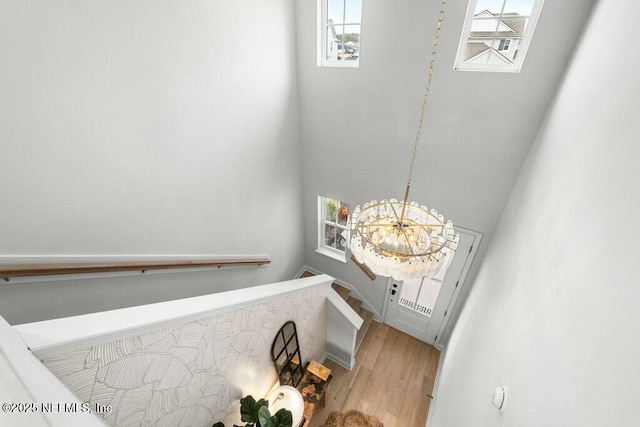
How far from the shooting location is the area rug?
3164 millimetres

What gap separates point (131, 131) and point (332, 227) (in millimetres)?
2995

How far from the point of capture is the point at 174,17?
6.00ft

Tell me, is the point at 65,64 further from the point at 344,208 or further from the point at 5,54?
the point at 344,208

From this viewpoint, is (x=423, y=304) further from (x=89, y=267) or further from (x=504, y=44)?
(x=89, y=267)

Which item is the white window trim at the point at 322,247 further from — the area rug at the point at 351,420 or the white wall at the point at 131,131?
the area rug at the point at 351,420

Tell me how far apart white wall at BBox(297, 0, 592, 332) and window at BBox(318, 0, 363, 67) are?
0.10m

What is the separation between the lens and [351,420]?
10.5 feet

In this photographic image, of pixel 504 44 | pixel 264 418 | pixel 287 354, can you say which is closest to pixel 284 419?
pixel 264 418

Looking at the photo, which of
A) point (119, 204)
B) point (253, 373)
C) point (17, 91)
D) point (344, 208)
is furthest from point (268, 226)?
point (17, 91)

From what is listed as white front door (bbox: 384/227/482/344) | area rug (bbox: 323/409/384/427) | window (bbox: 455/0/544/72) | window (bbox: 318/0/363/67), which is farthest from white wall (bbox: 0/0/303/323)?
white front door (bbox: 384/227/482/344)

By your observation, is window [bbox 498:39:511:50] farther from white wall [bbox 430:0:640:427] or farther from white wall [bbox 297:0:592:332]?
white wall [bbox 430:0:640:427]

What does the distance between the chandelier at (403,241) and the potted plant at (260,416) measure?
131cm

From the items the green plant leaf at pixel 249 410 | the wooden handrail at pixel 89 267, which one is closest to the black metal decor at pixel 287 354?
the green plant leaf at pixel 249 410

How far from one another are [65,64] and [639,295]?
2.34 m
